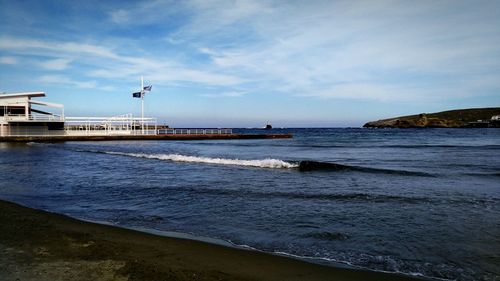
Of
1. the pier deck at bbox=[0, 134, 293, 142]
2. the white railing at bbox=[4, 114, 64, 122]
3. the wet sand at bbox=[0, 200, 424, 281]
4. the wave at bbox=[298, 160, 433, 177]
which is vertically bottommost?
the wave at bbox=[298, 160, 433, 177]

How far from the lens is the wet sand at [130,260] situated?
4.73 metres

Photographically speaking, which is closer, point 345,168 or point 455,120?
point 345,168

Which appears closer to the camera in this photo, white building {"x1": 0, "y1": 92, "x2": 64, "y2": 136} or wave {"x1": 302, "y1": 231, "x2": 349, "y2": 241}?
wave {"x1": 302, "y1": 231, "x2": 349, "y2": 241}

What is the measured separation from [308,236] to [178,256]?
2636mm

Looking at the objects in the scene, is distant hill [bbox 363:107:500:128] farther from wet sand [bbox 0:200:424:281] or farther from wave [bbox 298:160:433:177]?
wet sand [bbox 0:200:424:281]

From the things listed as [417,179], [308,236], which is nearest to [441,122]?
[417,179]

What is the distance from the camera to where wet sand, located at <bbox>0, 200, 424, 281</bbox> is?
4.73m

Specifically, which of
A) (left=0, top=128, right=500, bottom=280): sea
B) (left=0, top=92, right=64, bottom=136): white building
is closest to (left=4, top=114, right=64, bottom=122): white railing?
(left=0, top=92, right=64, bottom=136): white building

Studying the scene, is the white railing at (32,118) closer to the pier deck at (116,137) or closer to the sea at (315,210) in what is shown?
the pier deck at (116,137)

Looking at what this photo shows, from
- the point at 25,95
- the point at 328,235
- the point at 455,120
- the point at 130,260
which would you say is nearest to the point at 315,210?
the point at 328,235

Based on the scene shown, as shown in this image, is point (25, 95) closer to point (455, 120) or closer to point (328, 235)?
point (328, 235)

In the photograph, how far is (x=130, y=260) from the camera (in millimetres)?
5301

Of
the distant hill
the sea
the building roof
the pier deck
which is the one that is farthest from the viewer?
the distant hill

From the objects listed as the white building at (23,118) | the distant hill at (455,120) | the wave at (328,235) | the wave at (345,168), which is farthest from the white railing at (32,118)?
the distant hill at (455,120)
